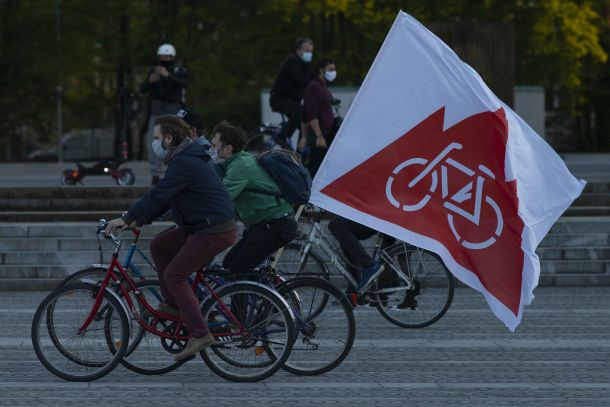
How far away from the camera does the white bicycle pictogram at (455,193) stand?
398 inches

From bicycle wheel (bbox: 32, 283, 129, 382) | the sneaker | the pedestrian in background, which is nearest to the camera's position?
bicycle wheel (bbox: 32, 283, 129, 382)

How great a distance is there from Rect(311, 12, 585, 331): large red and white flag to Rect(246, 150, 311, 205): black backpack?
10cm

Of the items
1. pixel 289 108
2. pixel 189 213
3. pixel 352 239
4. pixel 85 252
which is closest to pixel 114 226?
pixel 189 213

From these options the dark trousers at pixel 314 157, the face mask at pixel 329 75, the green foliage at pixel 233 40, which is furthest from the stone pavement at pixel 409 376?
the green foliage at pixel 233 40

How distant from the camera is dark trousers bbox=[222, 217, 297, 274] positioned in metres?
10.4

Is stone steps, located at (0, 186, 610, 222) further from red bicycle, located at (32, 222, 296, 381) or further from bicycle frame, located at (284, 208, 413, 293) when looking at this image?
red bicycle, located at (32, 222, 296, 381)

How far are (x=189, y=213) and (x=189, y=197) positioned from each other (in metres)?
0.10

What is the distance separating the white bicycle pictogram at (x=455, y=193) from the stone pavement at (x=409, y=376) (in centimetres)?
92

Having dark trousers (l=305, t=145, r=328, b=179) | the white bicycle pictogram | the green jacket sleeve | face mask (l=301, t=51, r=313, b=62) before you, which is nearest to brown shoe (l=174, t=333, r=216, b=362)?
the green jacket sleeve

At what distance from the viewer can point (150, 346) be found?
9953 millimetres

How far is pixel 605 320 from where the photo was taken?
1314cm

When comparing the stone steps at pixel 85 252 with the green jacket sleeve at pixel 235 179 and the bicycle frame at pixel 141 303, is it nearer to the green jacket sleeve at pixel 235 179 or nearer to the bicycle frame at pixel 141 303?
the green jacket sleeve at pixel 235 179

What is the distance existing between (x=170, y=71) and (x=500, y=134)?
9174 millimetres

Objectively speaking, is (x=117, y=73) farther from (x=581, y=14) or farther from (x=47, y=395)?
(x=47, y=395)
